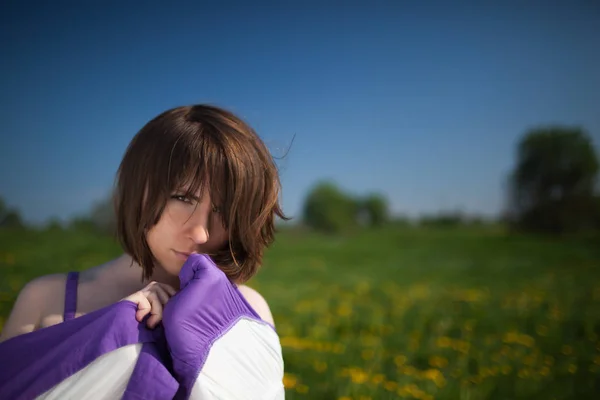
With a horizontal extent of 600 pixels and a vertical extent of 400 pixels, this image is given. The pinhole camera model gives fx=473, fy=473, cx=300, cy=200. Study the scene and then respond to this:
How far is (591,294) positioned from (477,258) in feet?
18.4

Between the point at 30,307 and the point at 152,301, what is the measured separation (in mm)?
511

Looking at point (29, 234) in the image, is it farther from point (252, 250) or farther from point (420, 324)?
point (252, 250)

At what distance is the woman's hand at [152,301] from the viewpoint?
1.17m

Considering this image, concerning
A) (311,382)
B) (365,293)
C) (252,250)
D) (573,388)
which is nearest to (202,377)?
(252,250)

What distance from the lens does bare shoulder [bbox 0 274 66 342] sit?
57.1 inches

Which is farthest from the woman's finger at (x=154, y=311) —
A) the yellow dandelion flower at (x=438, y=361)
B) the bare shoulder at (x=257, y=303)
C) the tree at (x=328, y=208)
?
the tree at (x=328, y=208)

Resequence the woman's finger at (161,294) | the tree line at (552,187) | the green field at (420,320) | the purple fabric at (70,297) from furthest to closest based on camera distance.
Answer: the tree line at (552,187)
the green field at (420,320)
the purple fabric at (70,297)
the woman's finger at (161,294)

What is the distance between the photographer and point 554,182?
63.3 ft

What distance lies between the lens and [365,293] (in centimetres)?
688

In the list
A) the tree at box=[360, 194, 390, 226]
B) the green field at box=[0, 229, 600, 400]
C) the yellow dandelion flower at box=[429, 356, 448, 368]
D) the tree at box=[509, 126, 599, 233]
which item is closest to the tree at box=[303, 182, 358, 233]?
the tree at box=[360, 194, 390, 226]

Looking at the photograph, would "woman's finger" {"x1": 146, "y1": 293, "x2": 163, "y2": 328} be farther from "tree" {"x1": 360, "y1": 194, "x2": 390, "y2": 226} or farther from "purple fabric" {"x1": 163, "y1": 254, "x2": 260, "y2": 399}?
"tree" {"x1": 360, "y1": 194, "x2": 390, "y2": 226}

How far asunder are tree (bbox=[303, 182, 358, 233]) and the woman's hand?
98.4 feet

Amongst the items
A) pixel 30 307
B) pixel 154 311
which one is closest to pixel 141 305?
pixel 154 311

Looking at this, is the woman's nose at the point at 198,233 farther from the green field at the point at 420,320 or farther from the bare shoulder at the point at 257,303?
the green field at the point at 420,320
